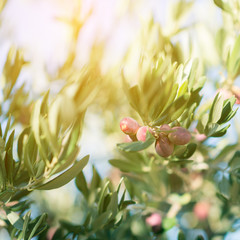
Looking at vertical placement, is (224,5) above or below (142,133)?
above

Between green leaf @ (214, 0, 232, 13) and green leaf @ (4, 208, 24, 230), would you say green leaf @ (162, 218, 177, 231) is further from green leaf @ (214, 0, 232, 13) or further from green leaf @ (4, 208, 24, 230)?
green leaf @ (214, 0, 232, 13)

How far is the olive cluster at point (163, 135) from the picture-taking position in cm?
64

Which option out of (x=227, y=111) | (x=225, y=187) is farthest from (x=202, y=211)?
(x=227, y=111)

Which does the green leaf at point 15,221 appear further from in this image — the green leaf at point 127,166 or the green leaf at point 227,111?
the green leaf at point 227,111

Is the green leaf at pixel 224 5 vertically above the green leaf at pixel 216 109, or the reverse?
the green leaf at pixel 224 5

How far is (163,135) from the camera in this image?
2.23 ft

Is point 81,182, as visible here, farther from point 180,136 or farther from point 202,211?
point 202,211

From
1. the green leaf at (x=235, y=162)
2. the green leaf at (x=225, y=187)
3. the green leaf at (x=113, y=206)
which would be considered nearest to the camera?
the green leaf at (x=113, y=206)

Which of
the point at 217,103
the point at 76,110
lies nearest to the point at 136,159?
the point at 217,103

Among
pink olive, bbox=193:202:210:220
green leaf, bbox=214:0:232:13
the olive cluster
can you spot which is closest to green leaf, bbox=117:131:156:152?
the olive cluster

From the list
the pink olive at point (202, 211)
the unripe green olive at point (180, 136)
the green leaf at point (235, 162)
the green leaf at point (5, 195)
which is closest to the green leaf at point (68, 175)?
the green leaf at point (5, 195)

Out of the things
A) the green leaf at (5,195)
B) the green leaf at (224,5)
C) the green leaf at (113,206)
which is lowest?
the green leaf at (113,206)

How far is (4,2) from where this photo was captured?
83cm

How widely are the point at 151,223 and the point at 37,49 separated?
736 millimetres
